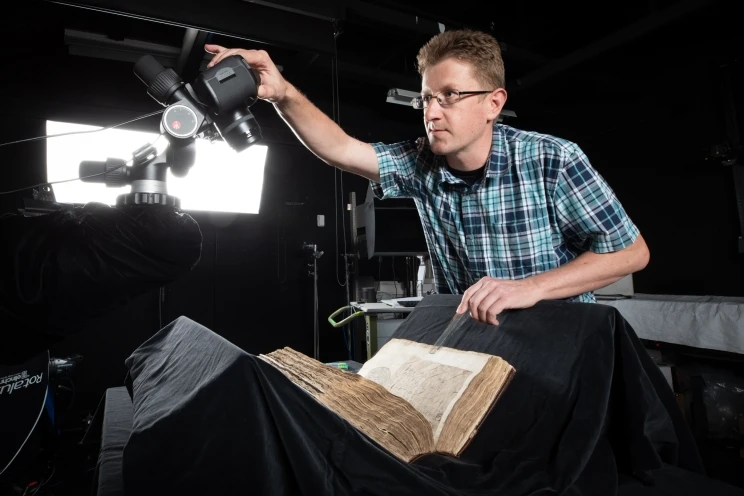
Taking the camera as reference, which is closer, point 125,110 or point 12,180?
point 12,180

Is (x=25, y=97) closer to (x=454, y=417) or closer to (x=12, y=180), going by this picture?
(x=12, y=180)

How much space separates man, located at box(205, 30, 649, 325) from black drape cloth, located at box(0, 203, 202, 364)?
0.57 meters

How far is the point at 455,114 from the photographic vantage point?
130 centimetres


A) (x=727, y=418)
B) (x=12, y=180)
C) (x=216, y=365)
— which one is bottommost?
(x=727, y=418)

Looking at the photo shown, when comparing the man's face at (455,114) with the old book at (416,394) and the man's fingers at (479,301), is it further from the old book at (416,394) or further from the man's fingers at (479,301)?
the old book at (416,394)

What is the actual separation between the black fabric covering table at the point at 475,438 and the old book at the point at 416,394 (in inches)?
1.3

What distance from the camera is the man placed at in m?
1.20

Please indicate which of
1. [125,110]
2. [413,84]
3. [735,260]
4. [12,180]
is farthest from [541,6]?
[12,180]

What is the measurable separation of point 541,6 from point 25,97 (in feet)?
15.1

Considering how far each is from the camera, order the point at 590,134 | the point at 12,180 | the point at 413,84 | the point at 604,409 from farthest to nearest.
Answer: the point at 590,134
the point at 413,84
the point at 12,180
the point at 604,409

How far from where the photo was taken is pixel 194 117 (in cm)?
89

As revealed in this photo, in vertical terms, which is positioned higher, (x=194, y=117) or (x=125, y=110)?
(x=125, y=110)

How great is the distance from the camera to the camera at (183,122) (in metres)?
0.87

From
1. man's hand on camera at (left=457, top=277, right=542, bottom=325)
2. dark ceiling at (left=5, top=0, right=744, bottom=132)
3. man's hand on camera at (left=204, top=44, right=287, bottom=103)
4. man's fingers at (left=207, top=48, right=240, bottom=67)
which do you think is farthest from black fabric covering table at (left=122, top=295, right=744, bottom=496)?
dark ceiling at (left=5, top=0, right=744, bottom=132)
